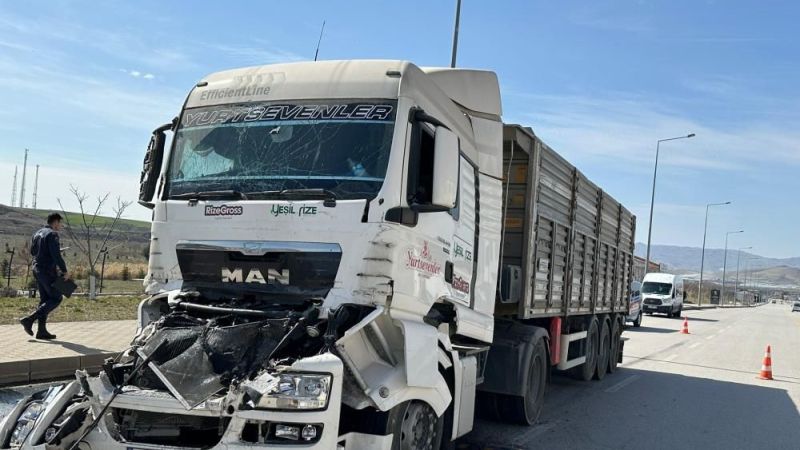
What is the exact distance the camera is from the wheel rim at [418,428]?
4.71 meters

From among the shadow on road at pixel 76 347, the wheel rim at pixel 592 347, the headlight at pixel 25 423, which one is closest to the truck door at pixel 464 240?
the headlight at pixel 25 423

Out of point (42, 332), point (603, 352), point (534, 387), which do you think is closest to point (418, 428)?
point (534, 387)

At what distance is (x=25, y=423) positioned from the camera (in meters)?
4.28

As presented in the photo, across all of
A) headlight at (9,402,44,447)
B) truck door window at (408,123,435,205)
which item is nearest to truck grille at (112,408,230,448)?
headlight at (9,402,44,447)

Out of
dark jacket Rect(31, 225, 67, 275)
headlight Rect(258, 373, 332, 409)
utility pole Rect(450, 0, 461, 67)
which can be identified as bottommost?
headlight Rect(258, 373, 332, 409)

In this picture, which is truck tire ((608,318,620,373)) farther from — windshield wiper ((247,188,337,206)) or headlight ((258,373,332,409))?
headlight ((258,373,332,409))

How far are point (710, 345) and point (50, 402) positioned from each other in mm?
20325

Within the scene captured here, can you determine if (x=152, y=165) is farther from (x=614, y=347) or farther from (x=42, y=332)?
(x=614, y=347)

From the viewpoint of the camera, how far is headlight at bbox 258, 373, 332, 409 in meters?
3.86

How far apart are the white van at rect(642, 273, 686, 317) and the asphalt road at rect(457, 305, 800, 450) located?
74.1ft

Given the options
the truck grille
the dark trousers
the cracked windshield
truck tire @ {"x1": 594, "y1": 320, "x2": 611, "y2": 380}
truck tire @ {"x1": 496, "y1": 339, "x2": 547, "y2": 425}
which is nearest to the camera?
the truck grille

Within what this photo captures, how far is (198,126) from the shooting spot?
17.8 feet

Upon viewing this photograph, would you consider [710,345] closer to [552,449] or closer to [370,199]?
[552,449]

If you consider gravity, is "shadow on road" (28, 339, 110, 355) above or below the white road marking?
above
